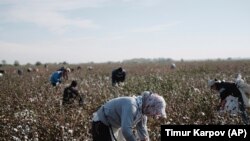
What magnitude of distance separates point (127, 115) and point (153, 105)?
31cm

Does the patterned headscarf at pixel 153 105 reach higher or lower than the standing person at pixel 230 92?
higher

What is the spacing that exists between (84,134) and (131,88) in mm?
7559

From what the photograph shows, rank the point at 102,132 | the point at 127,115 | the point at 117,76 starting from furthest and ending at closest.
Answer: the point at 117,76
the point at 102,132
the point at 127,115

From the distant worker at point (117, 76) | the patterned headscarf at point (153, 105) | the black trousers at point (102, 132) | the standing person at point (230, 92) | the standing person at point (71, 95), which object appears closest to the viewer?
the patterned headscarf at point (153, 105)

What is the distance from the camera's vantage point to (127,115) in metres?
4.92

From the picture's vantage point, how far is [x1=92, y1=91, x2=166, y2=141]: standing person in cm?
490

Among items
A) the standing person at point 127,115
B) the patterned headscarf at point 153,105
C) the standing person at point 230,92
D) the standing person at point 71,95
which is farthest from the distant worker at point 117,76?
the patterned headscarf at point 153,105

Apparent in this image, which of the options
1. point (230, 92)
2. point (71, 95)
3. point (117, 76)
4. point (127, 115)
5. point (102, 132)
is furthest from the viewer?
point (117, 76)

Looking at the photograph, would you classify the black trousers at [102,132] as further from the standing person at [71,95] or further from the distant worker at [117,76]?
the distant worker at [117,76]

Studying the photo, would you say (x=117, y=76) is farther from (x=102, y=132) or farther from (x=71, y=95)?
(x=102, y=132)

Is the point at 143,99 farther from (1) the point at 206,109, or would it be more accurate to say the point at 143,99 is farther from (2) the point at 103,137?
(1) the point at 206,109

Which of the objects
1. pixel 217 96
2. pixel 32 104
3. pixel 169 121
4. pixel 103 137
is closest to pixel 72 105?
pixel 32 104

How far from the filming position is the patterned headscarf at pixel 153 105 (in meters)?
4.89

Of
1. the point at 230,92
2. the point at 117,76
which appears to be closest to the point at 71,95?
the point at 230,92
